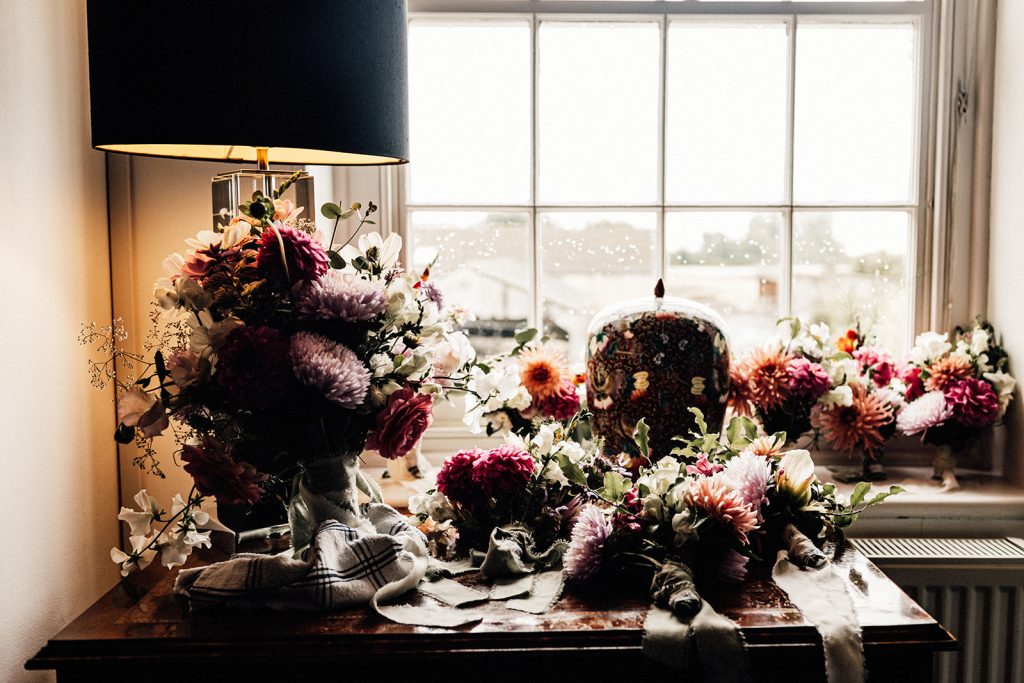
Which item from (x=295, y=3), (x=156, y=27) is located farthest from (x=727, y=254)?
(x=156, y=27)

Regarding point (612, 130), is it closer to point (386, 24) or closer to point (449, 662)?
point (386, 24)

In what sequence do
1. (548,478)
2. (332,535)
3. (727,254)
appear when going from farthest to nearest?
(727,254)
(548,478)
(332,535)

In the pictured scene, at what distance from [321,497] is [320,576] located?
0.11m

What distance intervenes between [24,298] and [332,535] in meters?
0.48

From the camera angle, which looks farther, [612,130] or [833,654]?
[612,130]

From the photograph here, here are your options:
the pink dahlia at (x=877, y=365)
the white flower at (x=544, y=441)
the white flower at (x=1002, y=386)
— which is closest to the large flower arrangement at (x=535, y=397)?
the white flower at (x=544, y=441)

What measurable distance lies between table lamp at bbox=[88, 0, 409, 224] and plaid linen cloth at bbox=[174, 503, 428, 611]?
476 mm

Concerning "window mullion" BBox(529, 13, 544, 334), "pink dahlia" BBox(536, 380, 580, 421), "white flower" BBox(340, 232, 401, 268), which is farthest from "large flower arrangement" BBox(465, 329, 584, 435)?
"white flower" BBox(340, 232, 401, 268)

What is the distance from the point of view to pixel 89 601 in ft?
3.77

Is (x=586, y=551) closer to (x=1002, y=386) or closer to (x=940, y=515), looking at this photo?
(x=940, y=515)

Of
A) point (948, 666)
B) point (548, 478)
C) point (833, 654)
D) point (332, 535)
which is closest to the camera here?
point (833, 654)

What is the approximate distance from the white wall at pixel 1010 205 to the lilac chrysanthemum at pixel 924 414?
18cm

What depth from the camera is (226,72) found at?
897 millimetres

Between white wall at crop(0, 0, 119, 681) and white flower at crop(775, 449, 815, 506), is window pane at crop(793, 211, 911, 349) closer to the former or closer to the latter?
white flower at crop(775, 449, 815, 506)
